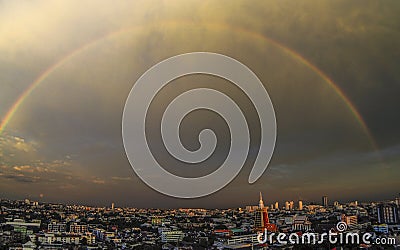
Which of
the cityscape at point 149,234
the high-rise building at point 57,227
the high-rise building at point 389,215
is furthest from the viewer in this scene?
the high-rise building at point 389,215

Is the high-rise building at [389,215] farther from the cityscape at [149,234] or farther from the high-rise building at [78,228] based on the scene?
the high-rise building at [78,228]

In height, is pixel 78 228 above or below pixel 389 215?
below

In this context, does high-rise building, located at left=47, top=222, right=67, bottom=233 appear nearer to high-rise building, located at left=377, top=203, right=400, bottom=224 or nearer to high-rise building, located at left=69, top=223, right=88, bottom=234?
high-rise building, located at left=69, top=223, right=88, bottom=234

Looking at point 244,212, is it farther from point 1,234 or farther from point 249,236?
point 1,234

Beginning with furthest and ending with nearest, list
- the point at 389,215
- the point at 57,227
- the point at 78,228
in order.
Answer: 1. the point at 389,215
2. the point at 78,228
3. the point at 57,227

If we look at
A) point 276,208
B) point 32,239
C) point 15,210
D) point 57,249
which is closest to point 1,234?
point 32,239

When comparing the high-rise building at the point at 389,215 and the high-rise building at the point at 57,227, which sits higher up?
the high-rise building at the point at 389,215

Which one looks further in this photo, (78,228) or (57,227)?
(78,228)

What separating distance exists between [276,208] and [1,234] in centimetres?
2557

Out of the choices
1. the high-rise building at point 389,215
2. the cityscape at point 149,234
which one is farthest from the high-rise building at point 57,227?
the high-rise building at point 389,215

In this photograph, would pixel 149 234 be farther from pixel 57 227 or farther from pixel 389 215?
pixel 389 215

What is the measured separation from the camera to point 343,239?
28.6 feet

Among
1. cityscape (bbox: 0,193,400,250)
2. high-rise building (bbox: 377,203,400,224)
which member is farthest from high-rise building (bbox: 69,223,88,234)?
high-rise building (bbox: 377,203,400,224)

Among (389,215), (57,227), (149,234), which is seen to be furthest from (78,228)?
(389,215)
